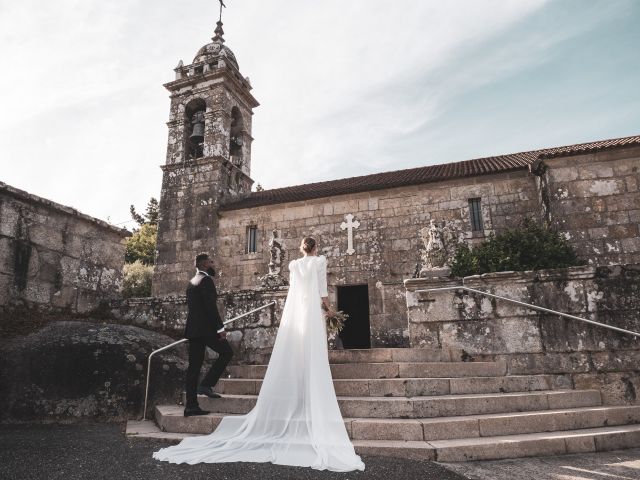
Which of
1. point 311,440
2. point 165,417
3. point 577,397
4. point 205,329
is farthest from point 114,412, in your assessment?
point 577,397

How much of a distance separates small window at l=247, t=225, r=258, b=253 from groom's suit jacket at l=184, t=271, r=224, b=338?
9.05 meters

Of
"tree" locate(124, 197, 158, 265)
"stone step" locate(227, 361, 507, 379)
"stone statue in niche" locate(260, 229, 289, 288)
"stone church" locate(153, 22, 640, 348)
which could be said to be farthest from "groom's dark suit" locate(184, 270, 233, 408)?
"tree" locate(124, 197, 158, 265)

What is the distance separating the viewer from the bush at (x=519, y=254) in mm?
7919

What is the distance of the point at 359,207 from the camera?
501 inches

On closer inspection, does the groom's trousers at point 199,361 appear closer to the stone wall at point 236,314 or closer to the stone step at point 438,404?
the stone step at point 438,404

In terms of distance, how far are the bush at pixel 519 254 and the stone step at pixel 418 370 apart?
2738 millimetres

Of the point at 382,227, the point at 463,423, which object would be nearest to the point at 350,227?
the point at 382,227

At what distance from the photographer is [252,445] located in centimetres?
348

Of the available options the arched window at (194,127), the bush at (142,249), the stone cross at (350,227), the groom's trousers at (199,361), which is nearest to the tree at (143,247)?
the bush at (142,249)

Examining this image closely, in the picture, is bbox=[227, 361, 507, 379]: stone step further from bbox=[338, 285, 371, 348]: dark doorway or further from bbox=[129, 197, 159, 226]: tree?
A: bbox=[129, 197, 159, 226]: tree

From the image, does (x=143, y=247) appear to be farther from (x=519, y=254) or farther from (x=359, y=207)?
(x=519, y=254)

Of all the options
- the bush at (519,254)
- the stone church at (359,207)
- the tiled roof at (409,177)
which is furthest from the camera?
the tiled roof at (409,177)

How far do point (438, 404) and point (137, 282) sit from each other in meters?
19.2

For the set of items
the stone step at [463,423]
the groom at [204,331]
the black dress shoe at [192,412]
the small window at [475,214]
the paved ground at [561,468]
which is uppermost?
the small window at [475,214]
